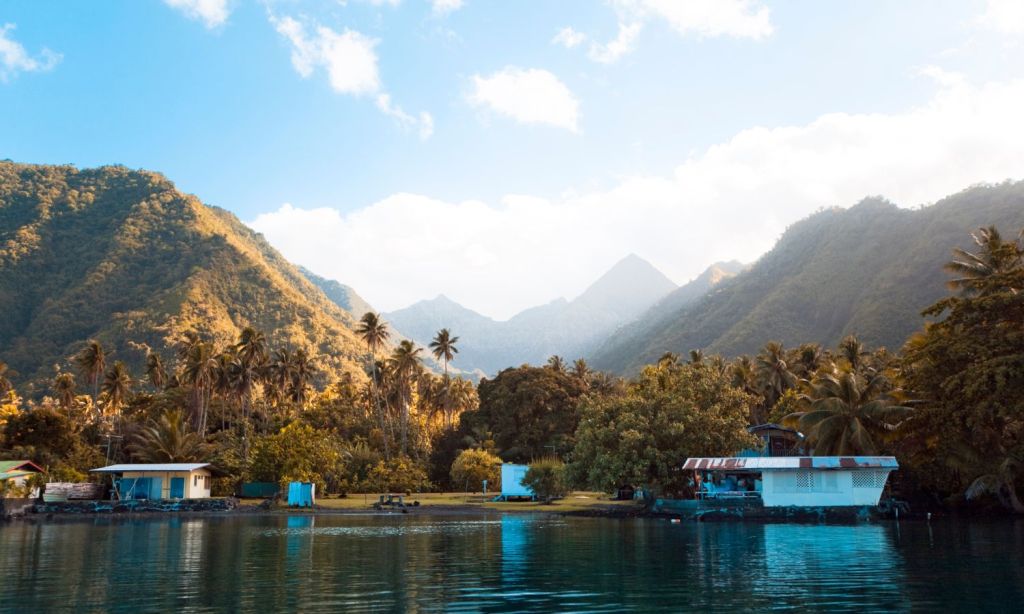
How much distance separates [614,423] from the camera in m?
62.3

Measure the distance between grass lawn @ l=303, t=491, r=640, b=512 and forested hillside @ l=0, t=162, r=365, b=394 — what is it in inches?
2290

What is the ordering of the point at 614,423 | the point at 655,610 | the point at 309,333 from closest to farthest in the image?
the point at 655,610 < the point at 614,423 < the point at 309,333

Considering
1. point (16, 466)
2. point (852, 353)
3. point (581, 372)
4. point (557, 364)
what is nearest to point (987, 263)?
point (852, 353)

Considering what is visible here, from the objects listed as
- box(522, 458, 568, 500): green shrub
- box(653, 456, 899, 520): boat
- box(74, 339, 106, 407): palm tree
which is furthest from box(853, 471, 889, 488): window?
box(74, 339, 106, 407): palm tree

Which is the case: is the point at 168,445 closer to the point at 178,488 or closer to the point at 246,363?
the point at 178,488

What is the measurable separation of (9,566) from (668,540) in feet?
92.0

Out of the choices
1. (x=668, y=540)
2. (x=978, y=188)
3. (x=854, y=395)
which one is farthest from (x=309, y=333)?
(x=978, y=188)

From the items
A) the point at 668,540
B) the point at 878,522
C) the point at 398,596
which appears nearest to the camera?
the point at 398,596

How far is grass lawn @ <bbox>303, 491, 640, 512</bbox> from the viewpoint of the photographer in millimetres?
64375

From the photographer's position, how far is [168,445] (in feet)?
247

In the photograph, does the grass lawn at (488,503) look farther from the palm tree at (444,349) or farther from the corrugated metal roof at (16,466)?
the corrugated metal roof at (16,466)

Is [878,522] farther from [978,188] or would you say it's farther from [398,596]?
[978,188]

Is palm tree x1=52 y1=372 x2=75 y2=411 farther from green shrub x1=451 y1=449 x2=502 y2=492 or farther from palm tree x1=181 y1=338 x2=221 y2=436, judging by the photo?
green shrub x1=451 y1=449 x2=502 y2=492

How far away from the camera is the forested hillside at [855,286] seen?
129375mm
